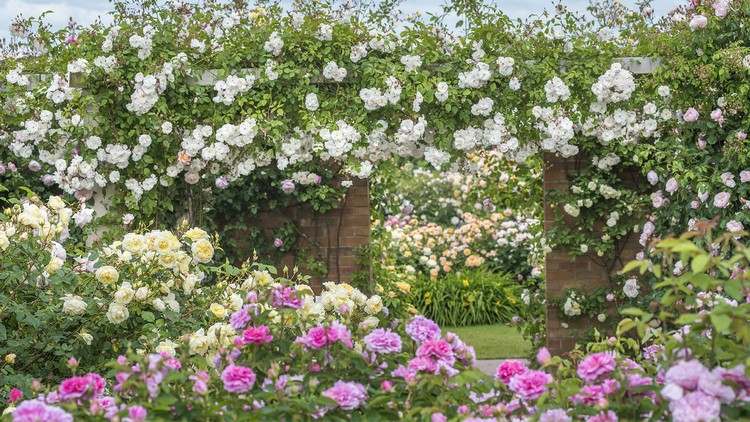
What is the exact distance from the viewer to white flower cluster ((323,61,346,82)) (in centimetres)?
548

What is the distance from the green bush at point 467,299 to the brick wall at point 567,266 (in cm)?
255

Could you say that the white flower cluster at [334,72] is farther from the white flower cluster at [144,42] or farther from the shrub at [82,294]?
the shrub at [82,294]

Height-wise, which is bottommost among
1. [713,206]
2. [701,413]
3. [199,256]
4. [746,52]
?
[701,413]

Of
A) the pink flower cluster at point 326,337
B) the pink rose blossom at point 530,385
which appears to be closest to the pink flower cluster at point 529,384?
the pink rose blossom at point 530,385

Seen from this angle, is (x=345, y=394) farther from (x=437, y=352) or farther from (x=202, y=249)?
(x=202, y=249)

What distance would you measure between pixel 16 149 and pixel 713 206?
4006 mm

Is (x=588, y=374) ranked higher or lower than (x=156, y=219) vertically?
lower

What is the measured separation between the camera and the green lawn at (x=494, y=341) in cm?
787

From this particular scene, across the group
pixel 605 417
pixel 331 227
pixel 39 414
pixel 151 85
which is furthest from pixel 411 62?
pixel 39 414

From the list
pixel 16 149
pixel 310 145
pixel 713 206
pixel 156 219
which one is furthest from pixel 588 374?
pixel 16 149

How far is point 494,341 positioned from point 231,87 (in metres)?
3.83

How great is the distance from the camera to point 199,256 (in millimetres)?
3537

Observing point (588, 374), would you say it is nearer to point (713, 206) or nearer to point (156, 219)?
point (713, 206)

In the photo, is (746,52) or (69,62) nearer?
(746,52)
